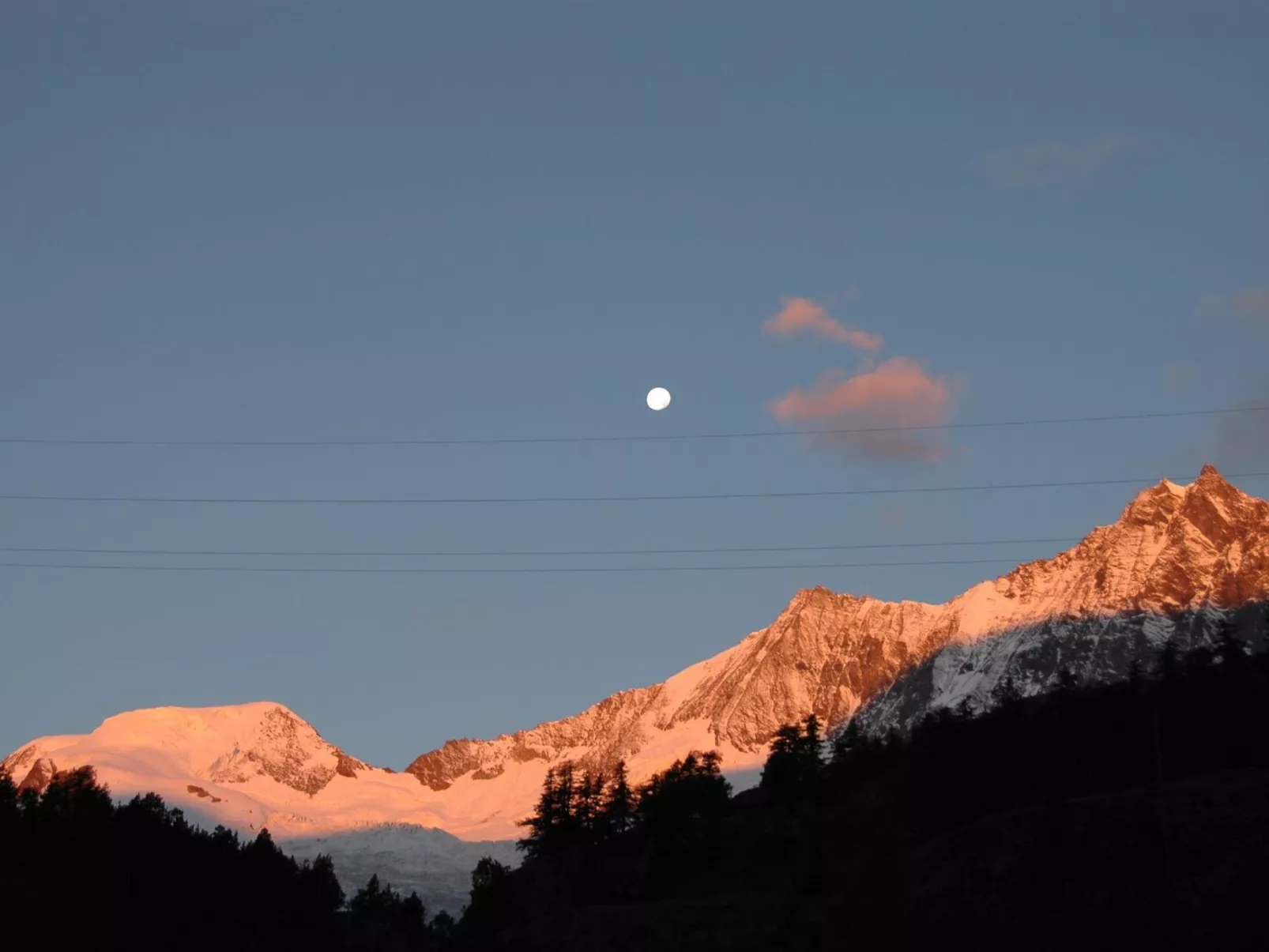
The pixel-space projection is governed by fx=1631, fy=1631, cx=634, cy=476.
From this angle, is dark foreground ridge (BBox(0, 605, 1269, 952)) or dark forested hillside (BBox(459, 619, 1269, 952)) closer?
dark forested hillside (BBox(459, 619, 1269, 952))

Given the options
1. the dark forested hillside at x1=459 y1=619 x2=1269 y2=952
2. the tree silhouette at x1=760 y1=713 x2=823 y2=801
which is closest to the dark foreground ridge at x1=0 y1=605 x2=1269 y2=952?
the dark forested hillside at x1=459 y1=619 x2=1269 y2=952

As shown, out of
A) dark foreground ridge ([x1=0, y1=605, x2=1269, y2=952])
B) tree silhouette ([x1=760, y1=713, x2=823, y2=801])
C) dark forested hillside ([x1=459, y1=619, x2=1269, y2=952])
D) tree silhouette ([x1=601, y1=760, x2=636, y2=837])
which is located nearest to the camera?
dark forested hillside ([x1=459, y1=619, x2=1269, y2=952])

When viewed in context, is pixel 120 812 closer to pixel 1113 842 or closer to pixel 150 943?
pixel 150 943

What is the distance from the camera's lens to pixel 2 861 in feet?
361

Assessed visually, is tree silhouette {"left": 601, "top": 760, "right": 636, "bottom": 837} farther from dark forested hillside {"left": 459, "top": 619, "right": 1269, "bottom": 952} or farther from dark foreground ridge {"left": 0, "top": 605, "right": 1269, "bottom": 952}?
dark forested hillside {"left": 459, "top": 619, "right": 1269, "bottom": 952}

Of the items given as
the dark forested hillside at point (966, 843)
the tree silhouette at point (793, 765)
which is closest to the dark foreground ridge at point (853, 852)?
the dark forested hillside at point (966, 843)

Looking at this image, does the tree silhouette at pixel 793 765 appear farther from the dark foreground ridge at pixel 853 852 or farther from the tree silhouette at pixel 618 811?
the tree silhouette at pixel 618 811

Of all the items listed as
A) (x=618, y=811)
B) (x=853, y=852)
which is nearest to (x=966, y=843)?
(x=853, y=852)

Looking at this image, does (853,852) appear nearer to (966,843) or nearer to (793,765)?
(966,843)

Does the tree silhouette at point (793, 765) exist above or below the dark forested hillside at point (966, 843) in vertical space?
above

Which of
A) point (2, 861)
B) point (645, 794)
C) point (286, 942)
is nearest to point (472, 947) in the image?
point (286, 942)

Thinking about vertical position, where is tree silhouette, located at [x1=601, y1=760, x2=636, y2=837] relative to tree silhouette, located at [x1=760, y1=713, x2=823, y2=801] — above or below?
below

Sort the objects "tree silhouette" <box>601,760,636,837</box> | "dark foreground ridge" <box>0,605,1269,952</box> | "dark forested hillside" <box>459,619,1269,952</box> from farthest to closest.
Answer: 1. "tree silhouette" <box>601,760,636,837</box>
2. "dark foreground ridge" <box>0,605,1269,952</box>
3. "dark forested hillside" <box>459,619,1269,952</box>

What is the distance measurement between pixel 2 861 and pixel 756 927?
5084cm
